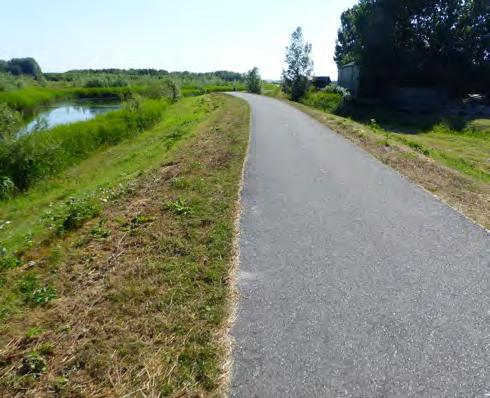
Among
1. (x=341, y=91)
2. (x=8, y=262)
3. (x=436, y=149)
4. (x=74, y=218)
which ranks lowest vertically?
(x=8, y=262)

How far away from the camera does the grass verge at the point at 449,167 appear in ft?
23.2

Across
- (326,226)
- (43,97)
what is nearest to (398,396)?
(326,226)

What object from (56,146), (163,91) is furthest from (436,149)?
(163,91)

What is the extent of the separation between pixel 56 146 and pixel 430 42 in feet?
98.9

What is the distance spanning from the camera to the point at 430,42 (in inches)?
1243

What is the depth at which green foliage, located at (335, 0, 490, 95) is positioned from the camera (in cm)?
3086

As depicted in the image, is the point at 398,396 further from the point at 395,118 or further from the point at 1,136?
the point at 395,118

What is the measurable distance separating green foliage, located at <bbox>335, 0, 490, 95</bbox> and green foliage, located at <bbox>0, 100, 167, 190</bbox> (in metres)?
21.6

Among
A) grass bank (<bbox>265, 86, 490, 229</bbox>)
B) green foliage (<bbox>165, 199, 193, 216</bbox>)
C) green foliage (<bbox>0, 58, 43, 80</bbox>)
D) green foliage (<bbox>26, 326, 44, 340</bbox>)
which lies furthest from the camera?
green foliage (<bbox>0, 58, 43, 80</bbox>)

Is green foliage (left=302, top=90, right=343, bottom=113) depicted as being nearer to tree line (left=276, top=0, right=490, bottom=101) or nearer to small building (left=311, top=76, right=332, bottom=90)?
tree line (left=276, top=0, right=490, bottom=101)

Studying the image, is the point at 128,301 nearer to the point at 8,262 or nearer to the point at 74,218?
the point at 8,262

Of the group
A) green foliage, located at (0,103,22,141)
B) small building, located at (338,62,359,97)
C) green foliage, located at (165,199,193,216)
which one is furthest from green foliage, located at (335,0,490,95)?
green foliage, located at (165,199,193,216)

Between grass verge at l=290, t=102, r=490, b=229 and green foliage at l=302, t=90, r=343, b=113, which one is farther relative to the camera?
green foliage at l=302, t=90, r=343, b=113

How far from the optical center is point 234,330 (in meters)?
3.48
